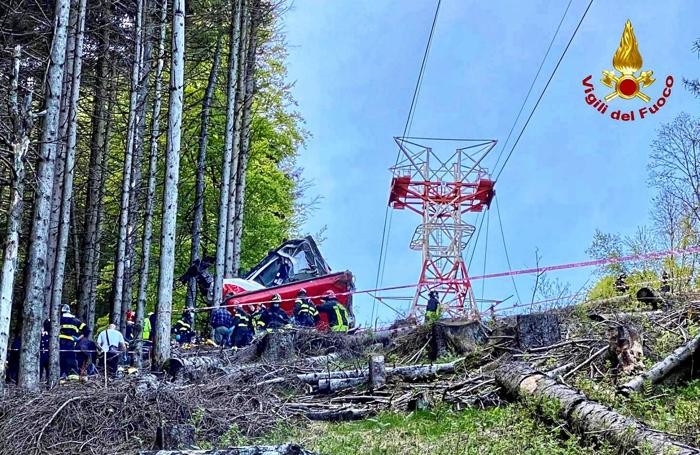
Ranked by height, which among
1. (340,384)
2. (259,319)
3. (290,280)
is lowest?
(340,384)

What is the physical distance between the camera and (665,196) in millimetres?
27156

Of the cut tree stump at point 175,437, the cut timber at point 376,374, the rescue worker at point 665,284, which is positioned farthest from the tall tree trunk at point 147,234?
the rescue worker at point 665,284

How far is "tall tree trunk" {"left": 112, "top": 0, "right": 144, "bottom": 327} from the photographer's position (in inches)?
821

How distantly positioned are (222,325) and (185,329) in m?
1.95

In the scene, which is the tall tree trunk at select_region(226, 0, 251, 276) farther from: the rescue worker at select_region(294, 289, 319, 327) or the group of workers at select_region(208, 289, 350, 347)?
the rescue worker at select_region(294, 289, 319, 327)

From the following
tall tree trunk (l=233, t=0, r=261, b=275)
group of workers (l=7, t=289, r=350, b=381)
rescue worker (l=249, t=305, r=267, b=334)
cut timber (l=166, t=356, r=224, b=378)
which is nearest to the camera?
cut timber (l=166, t=356, r=224, b=378)

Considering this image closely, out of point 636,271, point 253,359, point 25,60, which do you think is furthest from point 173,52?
point 636,271

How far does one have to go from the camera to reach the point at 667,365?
9.55 meters

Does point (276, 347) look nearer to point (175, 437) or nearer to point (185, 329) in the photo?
point (175, 437)

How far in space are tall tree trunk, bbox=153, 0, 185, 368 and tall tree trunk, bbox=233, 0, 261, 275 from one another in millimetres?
9205

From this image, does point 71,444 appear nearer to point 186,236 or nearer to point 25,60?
point 25,60

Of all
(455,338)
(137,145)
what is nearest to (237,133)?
(137,145)

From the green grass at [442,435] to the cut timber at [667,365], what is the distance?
1.34 meters

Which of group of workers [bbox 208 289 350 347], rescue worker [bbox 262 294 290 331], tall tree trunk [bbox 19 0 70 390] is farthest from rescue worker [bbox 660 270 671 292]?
tall tree trunk [bbox 19 0 70 390]
